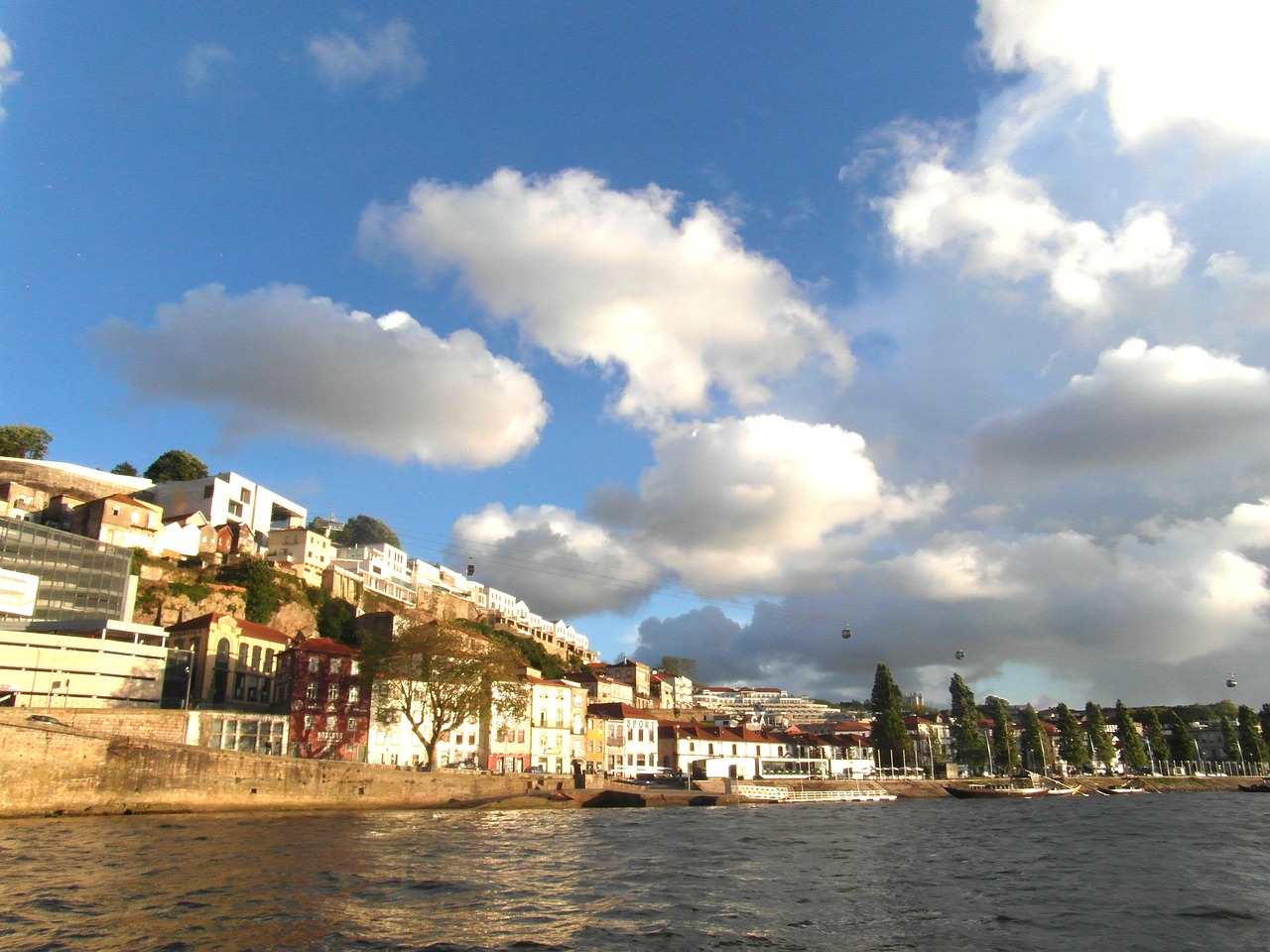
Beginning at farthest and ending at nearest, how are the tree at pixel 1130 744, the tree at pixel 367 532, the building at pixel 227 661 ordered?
the tree at pixel 367 532
the tree at pixel 1130 744
the building at pixel 227 661

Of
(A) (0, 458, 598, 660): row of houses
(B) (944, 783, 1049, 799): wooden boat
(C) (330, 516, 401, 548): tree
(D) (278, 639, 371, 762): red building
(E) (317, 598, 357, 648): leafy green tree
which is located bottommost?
(B) (944, 783, 1049, 799): wooden boat

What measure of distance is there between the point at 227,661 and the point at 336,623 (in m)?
28.3

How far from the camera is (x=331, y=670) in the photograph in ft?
237

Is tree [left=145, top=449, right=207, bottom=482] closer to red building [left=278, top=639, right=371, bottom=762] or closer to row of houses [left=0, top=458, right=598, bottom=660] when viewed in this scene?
row of houses [left=0, top=458, right=598, bottom=660]

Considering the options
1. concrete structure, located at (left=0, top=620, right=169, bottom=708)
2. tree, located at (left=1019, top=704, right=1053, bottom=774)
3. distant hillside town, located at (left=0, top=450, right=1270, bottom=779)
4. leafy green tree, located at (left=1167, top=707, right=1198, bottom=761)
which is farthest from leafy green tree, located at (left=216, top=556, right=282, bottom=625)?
leafy green tree, located at (left=1167, top=707, right=1198, bottom=761)

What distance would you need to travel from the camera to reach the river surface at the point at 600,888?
65.6 feet

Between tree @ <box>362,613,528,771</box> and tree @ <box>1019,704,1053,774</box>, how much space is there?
109 m

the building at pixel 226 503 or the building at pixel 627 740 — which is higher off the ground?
the building at pixel 226 503

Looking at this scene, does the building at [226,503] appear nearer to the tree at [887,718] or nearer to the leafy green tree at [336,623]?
the leafy green tree at [336,623]

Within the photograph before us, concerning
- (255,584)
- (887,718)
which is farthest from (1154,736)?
(255,584)

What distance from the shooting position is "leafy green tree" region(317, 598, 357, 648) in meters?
100

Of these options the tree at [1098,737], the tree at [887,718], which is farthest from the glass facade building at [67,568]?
the tree at [1098,737]

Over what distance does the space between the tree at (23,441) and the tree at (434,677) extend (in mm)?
75908

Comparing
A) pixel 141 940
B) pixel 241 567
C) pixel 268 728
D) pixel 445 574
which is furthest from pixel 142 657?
pixel 445 574
